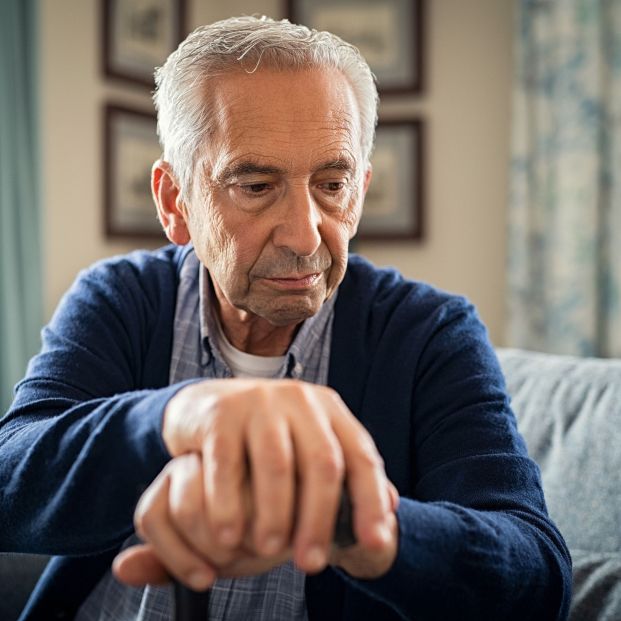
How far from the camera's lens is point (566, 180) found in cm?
368

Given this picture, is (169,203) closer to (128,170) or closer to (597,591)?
(597,591)

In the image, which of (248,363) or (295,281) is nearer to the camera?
(295,281)

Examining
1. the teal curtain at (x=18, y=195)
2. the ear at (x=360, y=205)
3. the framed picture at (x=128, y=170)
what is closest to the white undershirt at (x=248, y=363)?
the ear at (x=360, y=205)

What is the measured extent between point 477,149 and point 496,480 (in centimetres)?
308

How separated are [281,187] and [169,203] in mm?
304

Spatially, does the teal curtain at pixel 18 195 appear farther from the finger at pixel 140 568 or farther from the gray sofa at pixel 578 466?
the finger at pixel 140 568

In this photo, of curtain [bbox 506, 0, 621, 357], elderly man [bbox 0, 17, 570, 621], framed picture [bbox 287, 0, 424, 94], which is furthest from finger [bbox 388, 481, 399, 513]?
framed picture [bbox 287, 0, 424, 94]

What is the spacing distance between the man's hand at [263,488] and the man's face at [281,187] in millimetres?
580

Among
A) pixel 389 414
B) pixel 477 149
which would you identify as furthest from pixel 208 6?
pixel 389 414

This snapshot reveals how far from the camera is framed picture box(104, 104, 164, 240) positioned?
3.51 m

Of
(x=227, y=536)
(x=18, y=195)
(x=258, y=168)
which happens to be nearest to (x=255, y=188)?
(x=258, y=168)

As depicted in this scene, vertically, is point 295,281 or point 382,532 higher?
point 295,281

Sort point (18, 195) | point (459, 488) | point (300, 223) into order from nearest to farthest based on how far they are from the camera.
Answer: point (459, 488) → point (300, 223) → point (18, 195)

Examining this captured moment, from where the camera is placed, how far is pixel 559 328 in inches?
146
